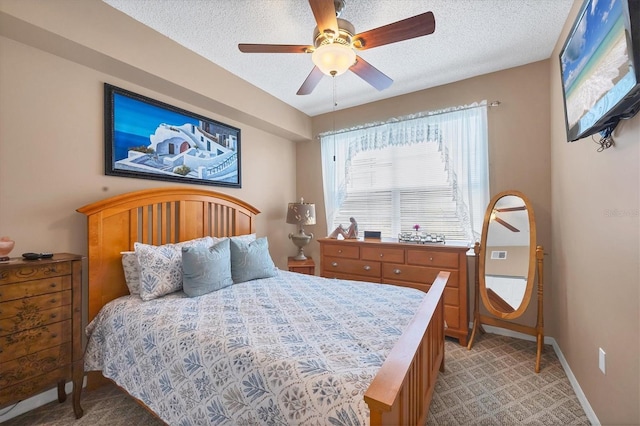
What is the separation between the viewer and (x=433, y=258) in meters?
2.76


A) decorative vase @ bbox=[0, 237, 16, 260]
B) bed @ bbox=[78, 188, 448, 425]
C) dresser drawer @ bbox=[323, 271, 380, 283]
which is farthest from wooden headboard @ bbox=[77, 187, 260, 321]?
dresser drawer @ bbox=[323, 271, 380, 283]

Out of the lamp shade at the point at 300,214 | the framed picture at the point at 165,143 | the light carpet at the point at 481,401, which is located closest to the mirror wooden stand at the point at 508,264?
the light carpet at the point at 481,401

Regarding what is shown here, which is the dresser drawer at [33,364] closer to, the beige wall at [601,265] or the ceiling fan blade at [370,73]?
the ceiling fan blade at [370,73]

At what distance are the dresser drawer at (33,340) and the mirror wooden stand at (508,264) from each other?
320 centimetres

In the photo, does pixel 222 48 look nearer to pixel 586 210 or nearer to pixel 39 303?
pixel 39 303

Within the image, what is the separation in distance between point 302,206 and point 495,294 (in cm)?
233

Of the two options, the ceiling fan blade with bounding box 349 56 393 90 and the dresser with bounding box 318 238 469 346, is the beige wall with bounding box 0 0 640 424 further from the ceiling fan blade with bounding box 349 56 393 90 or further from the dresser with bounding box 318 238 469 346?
the ceiling fan blade with bounding box 349 56 393 90

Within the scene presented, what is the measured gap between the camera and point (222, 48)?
2.46m

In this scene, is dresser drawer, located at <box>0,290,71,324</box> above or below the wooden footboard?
above

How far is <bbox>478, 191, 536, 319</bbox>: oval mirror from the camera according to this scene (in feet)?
7.97

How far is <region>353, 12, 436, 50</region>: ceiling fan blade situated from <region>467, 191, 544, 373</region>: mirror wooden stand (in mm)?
1816

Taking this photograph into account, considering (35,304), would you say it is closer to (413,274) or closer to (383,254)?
(383,254)

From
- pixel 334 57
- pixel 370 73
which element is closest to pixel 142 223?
pixel 334 57

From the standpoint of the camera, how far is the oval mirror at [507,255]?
243 centimetres
